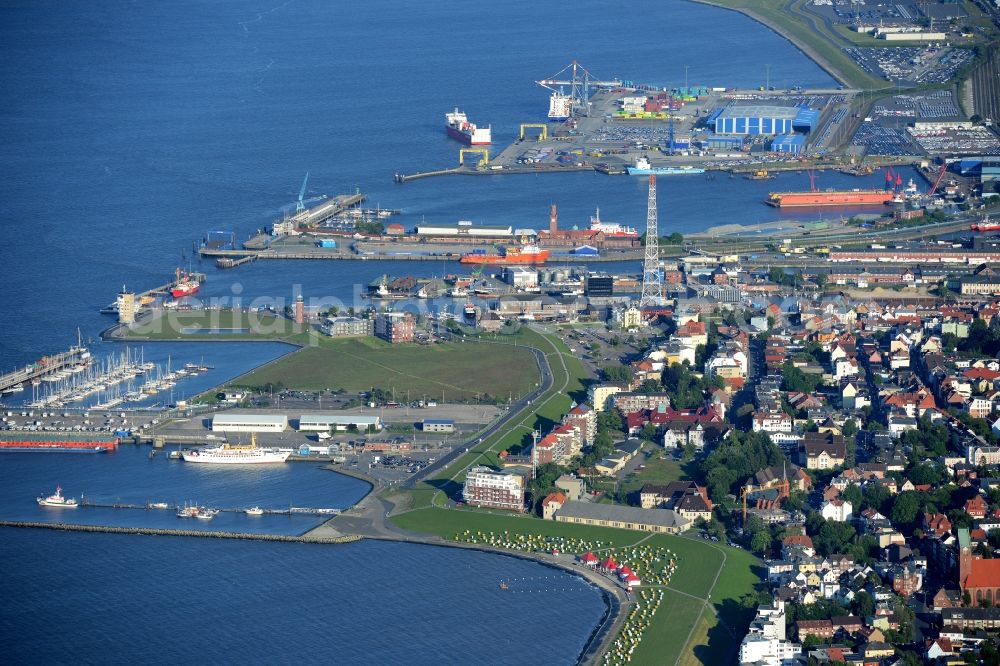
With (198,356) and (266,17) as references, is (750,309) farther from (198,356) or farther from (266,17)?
(266,17)

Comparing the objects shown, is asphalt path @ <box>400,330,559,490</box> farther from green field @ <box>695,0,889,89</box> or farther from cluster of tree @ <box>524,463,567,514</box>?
green field @ <box>695,0,889,89</box>

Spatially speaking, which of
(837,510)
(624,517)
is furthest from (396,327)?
(837,510)

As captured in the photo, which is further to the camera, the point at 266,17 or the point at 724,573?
the point at 266,17

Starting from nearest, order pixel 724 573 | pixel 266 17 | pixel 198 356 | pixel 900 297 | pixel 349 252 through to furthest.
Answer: pixel 724 573, pixel 198 356, pixel 900 297, pixel 349 252, pixel 266 17

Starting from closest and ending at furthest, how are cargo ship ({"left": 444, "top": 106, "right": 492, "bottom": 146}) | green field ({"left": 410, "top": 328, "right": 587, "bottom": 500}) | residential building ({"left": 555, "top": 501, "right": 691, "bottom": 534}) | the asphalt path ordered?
residential building ({"left": 555, "top": 501, "right": 691, "bottom": 534}) < green field ({"left": 410, "top": 328, "right": 587, "bottom": 500}) < the asphalt path < cargo ship ({"left": 444, "top": 106, "right": 492, "bottom": 146})

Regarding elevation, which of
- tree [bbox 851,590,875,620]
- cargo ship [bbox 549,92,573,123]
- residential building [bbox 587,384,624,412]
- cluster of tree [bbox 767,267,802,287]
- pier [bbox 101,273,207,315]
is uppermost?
cargo ship [bbox 549,92,573,123]

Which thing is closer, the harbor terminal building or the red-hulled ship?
the harbor terminal building

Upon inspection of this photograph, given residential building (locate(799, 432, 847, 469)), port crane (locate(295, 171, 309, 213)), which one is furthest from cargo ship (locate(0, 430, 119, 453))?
port crane (locate(295, 171, 309, 213))

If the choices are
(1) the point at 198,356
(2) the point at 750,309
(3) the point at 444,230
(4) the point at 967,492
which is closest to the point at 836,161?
(3) the point at 444,230
